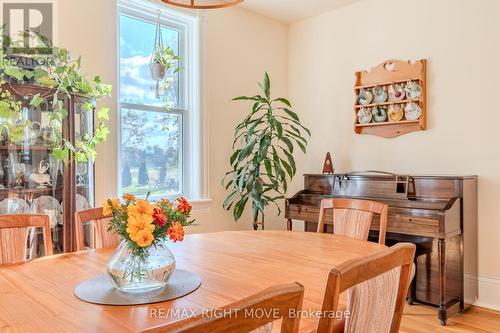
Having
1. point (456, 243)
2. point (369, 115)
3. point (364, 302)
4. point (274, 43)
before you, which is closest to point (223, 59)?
point (274, 43)

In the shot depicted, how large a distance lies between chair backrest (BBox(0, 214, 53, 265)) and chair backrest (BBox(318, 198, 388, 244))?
1618 mm

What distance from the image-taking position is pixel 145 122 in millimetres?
3498

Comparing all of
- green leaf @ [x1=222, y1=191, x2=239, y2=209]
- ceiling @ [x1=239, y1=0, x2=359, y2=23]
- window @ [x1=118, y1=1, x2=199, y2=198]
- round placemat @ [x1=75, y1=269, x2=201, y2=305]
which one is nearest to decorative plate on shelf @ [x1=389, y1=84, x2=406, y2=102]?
ceiling @ [x1=239, y1=0, x2=359, y2=23]

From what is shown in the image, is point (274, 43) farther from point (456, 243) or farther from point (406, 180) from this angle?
point (456, 243)

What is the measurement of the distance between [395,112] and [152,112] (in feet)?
7.34

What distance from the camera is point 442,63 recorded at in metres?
3.43

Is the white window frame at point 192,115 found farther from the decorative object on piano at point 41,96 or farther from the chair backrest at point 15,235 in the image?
the chair backrest at point 15,235

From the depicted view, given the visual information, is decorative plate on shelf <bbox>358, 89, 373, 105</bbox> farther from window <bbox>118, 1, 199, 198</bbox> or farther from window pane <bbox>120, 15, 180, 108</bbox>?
window pane <bbox>120, 15, 180, 108</bbox>

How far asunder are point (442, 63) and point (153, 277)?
10.4 ft

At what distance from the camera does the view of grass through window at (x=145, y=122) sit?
11.0ft

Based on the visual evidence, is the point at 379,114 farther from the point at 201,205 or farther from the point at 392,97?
the point at 201,205

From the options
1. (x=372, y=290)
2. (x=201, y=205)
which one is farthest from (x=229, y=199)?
(x=372, y=290)

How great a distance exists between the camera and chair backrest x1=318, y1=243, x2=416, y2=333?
0.91m

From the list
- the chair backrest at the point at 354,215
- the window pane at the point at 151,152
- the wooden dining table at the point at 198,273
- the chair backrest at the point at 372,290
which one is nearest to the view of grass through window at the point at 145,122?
the window pane at the point at 151,152
